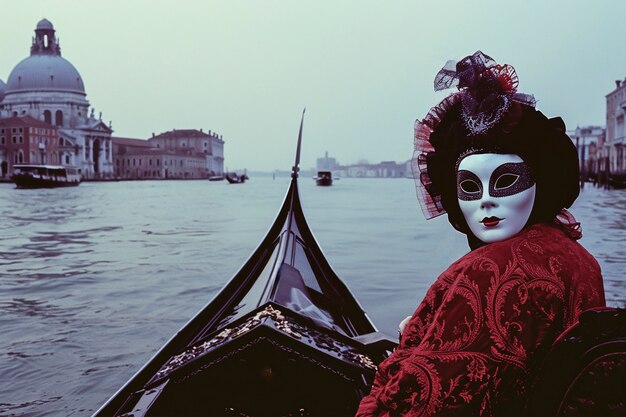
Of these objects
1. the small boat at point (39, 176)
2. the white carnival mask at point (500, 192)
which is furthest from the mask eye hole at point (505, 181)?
the small boat at point (39, 176)

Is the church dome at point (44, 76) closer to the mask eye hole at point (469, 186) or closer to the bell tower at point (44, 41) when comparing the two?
the bell tower at point (44, 41)

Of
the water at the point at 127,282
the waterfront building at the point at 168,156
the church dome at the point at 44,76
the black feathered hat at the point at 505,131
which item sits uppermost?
the church dome at the point at 44,76

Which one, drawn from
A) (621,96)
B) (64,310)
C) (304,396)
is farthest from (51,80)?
(304,396)

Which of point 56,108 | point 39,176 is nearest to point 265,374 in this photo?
point 39,176

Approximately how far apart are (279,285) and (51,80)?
1669 inches

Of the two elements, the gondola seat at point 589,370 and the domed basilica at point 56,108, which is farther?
the domed basilica at point 56,108

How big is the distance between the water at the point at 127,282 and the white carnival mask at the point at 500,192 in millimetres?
1501

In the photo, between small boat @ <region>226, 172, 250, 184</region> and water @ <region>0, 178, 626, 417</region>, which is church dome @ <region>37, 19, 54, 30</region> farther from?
water @ <region>0, 178, 626, 417</region>

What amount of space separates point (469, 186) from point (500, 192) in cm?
4

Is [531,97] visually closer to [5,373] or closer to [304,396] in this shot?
[304,396]

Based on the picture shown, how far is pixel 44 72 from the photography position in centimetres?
3978

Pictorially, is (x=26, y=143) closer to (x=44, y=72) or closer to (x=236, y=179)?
(x=44, y=72)

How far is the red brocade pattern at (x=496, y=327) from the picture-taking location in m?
0.61

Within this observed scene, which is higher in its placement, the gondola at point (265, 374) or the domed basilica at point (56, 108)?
the domed basilica at point (56, 108)
